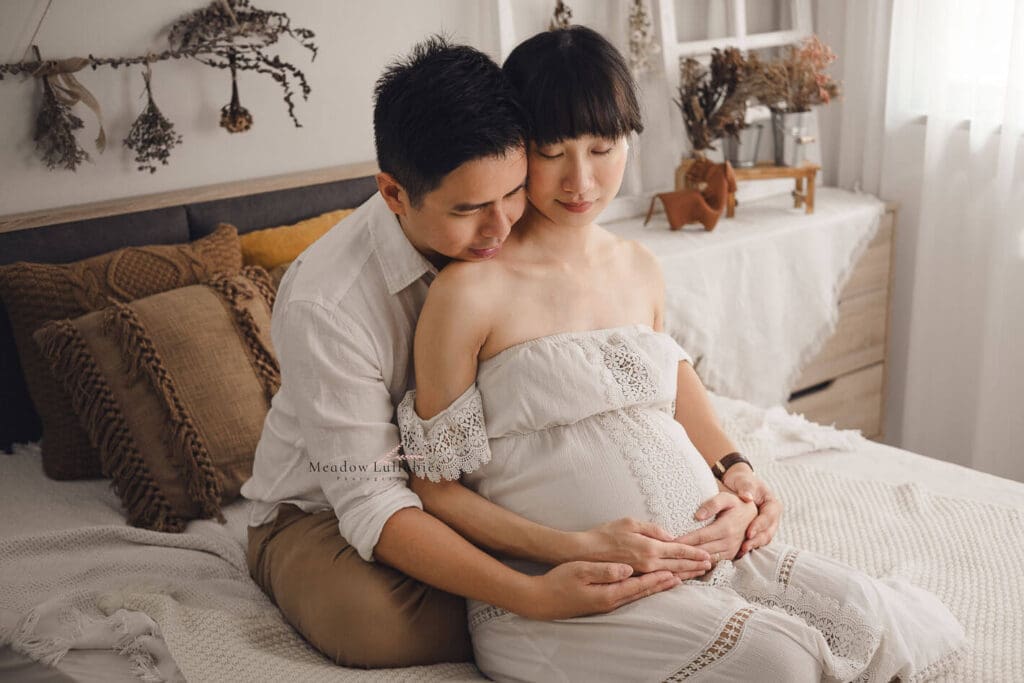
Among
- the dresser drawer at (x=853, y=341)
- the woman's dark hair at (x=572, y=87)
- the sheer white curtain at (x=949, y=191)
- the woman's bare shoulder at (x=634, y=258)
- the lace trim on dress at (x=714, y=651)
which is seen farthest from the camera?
the dresser drawer at (x=853, y=341)

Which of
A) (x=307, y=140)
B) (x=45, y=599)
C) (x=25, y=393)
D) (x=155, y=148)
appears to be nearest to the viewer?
(x=45, y=599)

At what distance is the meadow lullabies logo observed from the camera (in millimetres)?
1276

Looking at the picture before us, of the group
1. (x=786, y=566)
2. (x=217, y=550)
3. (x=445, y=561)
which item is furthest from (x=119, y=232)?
(x=786, y=566)

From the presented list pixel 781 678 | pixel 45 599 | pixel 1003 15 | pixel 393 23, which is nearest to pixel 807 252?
pixel 1003 15

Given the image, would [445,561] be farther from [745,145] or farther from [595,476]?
[745,145]

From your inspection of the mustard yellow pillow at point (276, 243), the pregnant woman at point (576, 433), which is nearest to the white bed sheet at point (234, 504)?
the pregnant woman at point (576, 433)

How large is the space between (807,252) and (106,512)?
6.44 ft

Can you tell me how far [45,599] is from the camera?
1.46 metres

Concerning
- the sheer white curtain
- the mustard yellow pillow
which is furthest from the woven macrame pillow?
the sheer white curtain

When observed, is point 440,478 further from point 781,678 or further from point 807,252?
point 807,252

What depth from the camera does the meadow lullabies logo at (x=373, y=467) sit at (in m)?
1.28

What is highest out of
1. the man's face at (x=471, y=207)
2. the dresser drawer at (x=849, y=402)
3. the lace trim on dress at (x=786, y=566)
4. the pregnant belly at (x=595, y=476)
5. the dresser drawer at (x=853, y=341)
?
the man's face at (x=471, y=207)

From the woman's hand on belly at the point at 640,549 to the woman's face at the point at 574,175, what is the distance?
1.38 ft

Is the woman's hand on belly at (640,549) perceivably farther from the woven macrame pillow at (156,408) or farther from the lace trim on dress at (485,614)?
the woven macrame pillow at (156,408)
